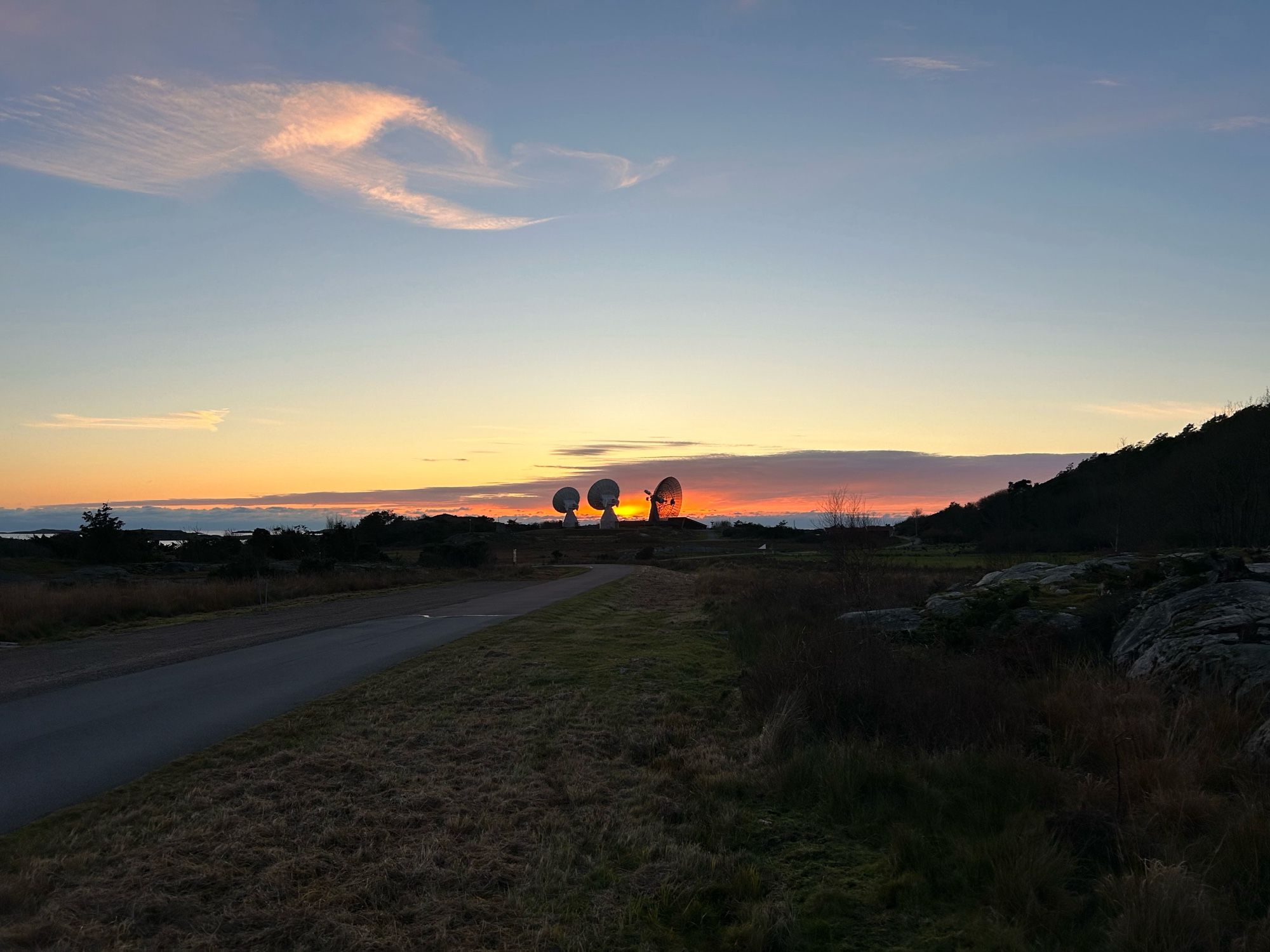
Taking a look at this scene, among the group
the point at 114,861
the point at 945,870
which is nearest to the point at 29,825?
the point at 114,861

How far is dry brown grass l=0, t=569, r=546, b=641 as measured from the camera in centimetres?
1970

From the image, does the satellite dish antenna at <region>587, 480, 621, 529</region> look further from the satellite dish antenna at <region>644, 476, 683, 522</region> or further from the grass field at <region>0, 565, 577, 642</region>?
the grass field at <region>0, 565, 577, 642</region>

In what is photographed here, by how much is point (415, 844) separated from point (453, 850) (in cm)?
30

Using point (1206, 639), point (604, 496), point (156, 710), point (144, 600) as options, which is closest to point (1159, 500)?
point (1206, 639)

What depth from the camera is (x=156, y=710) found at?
1052cm

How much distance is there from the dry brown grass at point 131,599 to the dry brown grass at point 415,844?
1334 cm

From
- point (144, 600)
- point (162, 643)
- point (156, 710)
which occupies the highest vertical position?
point (144, 600)

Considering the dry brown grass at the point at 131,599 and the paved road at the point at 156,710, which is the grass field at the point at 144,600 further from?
the paved road at the point at 156,710

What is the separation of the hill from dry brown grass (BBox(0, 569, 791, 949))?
27.4 metres

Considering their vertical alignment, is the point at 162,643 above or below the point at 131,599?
below

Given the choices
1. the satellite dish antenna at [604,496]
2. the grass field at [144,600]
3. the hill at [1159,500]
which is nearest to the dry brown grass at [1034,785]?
the grass field at [144,600]

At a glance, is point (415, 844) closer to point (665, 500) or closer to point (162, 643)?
point (162, 643)

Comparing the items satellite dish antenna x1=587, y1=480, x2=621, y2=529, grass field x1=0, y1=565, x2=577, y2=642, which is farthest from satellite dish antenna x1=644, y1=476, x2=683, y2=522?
grass field x1=0, y1=565, x2=577, y2=642

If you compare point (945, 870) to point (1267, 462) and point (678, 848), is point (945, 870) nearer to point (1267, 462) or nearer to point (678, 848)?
point (678, 848)
